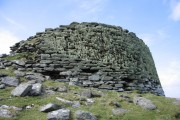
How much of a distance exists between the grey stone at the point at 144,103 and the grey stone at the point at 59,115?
10.9 feet

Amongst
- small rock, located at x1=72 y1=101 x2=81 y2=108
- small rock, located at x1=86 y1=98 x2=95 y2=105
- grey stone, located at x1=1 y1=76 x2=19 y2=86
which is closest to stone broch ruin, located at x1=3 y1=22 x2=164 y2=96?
grey stone, located at x1=1 y1=76 x2=19 y2=86

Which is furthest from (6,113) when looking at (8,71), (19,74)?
(8,71)

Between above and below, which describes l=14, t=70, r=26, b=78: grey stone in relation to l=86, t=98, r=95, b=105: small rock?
above

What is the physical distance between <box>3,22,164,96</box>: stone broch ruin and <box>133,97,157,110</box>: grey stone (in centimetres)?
328

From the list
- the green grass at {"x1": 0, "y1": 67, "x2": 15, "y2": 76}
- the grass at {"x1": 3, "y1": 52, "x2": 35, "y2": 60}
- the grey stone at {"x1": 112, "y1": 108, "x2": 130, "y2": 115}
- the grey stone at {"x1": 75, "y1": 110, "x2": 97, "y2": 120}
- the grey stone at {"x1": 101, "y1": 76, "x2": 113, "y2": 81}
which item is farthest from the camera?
the grass at {"x1": 3, "y1": 52, "x2": 35, "y2": 60}

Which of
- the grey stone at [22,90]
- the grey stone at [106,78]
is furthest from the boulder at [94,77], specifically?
the grey stone at [22,90]

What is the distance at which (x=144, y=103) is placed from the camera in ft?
40.2

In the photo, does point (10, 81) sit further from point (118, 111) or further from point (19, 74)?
point (118, 111)

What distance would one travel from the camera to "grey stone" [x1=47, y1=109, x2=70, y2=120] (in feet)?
32.6

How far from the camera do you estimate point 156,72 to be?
21.9 metres

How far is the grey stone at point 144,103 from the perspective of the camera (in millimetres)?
11988

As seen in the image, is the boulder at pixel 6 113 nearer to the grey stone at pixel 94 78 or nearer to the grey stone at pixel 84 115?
the grey stone at pixel 84 115

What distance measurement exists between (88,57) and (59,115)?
6.95 metres

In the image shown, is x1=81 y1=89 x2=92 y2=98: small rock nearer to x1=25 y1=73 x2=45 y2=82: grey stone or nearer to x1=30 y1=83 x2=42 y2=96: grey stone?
x1=30 y1=83 x2=42 y2=96: grey stone
